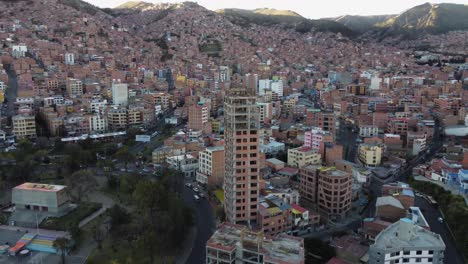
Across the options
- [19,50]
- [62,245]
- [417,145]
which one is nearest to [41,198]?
[62,245]

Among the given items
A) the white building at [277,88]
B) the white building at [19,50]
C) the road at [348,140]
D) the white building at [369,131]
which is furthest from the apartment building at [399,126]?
the white building at [19,50]

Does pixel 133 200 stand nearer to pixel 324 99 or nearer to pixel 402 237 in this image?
pixel 402 237

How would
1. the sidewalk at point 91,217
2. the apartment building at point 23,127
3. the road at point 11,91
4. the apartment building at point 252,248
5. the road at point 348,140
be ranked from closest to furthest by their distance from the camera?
1. the apartment building at point 252,248
2. the sidewalk at point 91,217
3. the road at point 348,140
4. the apartment building at point 23,127
5. the road at point 11,91

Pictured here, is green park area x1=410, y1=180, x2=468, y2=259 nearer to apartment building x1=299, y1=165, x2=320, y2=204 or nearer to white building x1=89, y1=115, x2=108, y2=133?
apartment building x1=299, y1=165, x2=320, y2=204

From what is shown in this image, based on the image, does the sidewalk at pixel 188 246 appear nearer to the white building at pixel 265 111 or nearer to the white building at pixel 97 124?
the white building at pixel 97 124

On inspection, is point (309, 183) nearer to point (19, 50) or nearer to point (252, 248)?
point (252, 248)

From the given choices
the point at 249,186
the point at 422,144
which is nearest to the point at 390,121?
the point at 422,144
